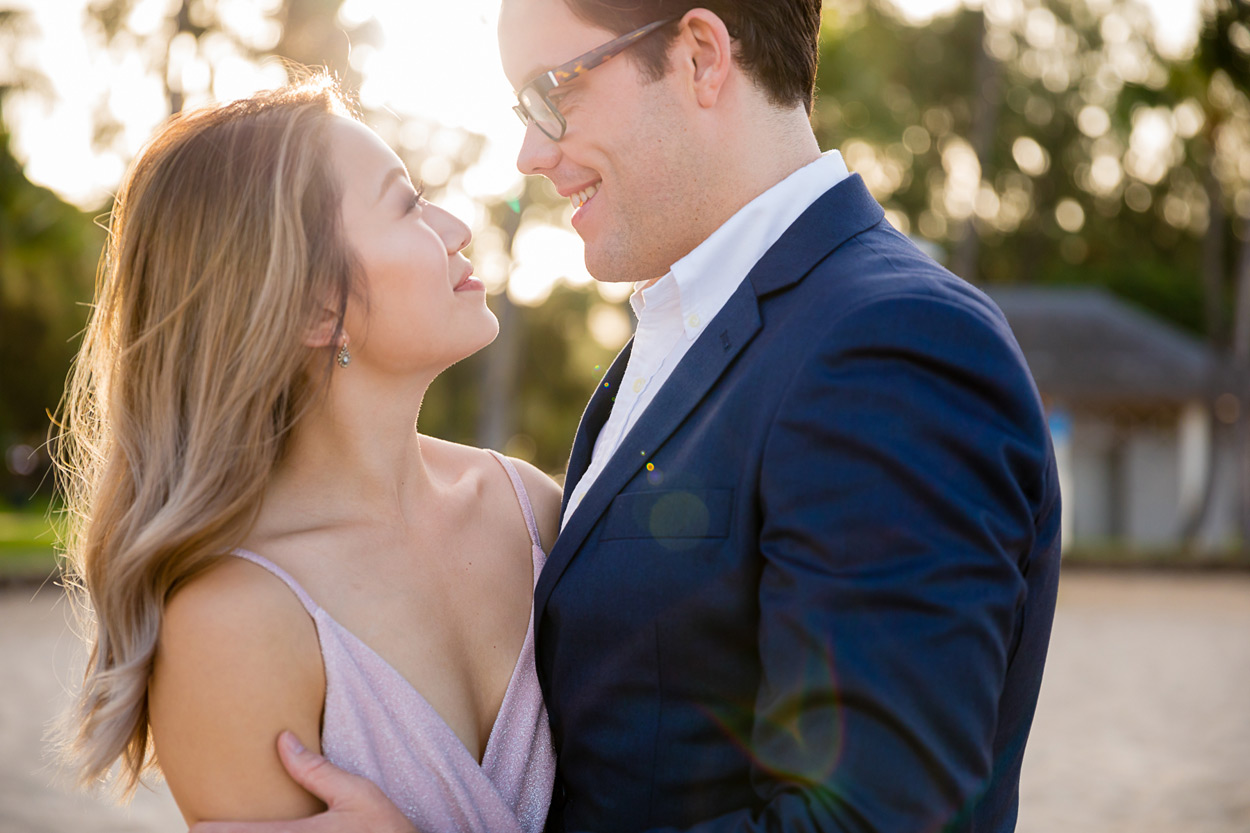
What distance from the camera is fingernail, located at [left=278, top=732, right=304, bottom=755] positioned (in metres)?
2.01

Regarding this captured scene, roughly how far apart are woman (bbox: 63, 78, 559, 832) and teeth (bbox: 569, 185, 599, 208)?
0.30 meters

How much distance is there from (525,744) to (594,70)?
146 cm

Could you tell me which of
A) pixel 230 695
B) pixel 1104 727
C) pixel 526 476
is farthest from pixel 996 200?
pixel 230 695

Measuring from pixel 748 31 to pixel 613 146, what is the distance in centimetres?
38

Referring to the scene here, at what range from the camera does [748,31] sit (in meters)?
2.38

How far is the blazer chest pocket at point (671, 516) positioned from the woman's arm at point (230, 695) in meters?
0.63

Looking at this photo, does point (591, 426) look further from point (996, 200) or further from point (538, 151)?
point (996, 200)

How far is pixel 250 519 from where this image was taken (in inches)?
86.5

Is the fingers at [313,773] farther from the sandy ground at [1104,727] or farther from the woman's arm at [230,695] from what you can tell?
the sandy ground at [1104,727]

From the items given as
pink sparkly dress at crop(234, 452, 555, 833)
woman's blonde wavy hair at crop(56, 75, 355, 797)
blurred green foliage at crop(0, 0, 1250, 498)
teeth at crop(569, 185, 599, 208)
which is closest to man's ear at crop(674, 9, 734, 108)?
teeth at crop(569, 185, 599, 208)

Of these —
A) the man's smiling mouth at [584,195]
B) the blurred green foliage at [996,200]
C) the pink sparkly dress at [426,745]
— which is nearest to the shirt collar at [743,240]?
the man's smiling mouth at [584,195]

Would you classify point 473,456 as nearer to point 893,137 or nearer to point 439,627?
point 439,627

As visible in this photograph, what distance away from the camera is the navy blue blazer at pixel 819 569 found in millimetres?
1588

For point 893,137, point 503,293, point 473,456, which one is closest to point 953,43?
point 893,137
